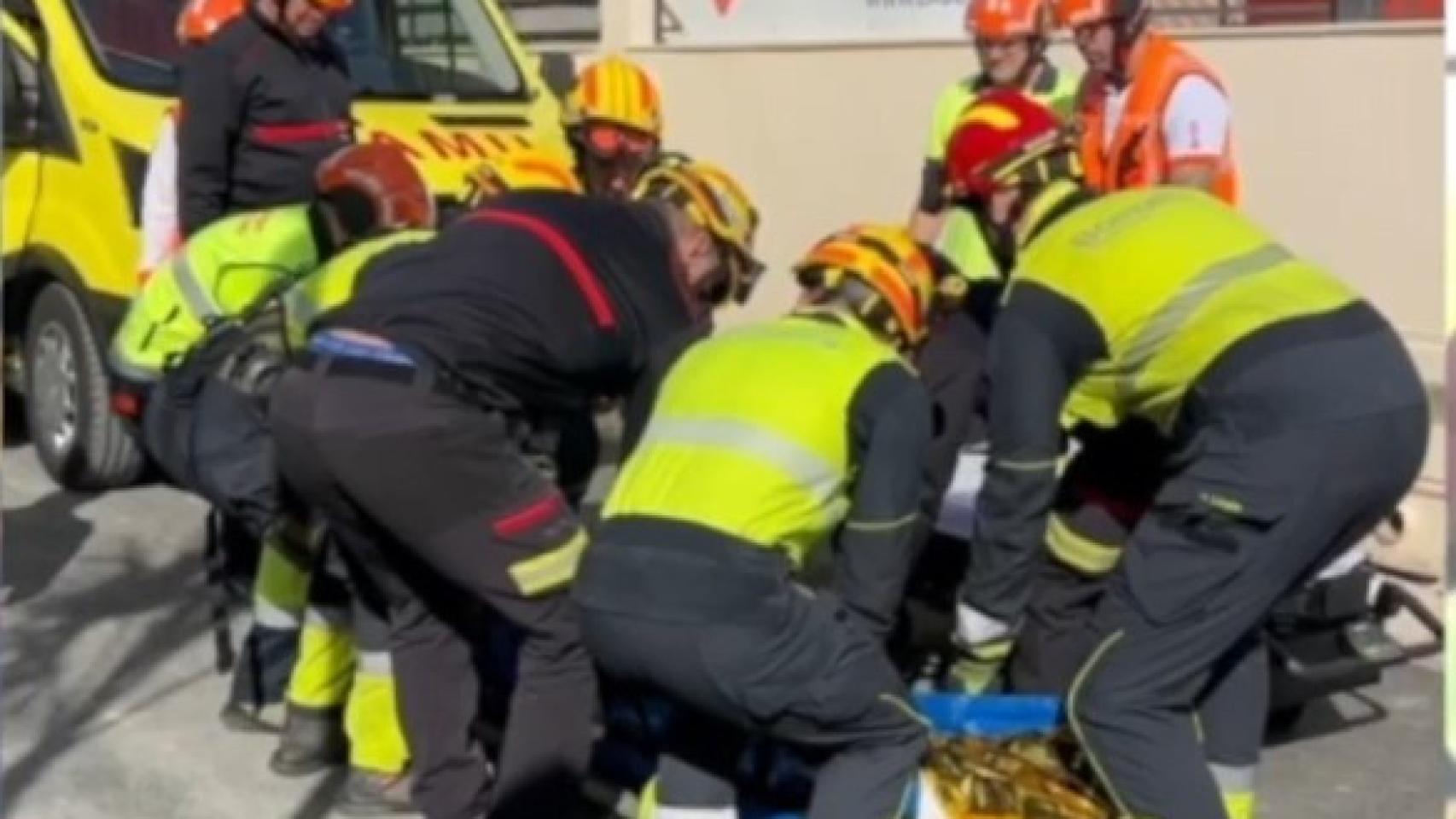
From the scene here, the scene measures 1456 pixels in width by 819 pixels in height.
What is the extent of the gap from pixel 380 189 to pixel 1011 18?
213cm

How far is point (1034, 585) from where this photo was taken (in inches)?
263

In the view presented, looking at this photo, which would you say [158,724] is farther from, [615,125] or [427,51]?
Answer: [427,51]

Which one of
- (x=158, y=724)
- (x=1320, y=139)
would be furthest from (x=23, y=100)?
(x=1320, y=139)

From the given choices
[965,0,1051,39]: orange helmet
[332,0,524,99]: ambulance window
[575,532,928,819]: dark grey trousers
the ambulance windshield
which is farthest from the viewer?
[332,0,524,99]: ambulance window

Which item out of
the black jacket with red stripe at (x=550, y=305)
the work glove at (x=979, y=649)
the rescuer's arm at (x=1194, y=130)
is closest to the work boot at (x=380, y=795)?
the black jacket with red stripe at (x=550, y=305)

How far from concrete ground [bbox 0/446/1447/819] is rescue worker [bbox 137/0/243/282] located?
1007 mm

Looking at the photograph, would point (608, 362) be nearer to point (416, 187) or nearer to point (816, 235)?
point (416, 187)

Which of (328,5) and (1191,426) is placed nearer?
(1191,426)

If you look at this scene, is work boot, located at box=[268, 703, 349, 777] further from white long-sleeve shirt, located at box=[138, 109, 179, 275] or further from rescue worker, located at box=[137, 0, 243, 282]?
white long-sleeve shirt, located at box=[138, 109, 179, 275]

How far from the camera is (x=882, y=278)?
19.4 ft

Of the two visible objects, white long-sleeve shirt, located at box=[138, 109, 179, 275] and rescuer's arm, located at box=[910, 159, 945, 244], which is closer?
rescuer's arm, located at box=[910, 159, 945, 244]

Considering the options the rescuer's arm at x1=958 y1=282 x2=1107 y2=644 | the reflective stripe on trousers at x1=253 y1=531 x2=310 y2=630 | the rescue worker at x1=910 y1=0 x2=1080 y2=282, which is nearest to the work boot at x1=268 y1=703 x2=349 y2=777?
the reflective stripe on trousers at x1=253 y1=531 x2=310 y2=630

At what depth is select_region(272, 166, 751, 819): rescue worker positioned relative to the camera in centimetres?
629

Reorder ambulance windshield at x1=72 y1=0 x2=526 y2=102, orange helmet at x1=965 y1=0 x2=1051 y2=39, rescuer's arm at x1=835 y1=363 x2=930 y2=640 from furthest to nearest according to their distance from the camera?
ambulance windshield at x1=72 y1=0 x2=526 y2=102 → orange helmet at x1=965 y1=0 x2=1051 y2=39 → rescuer's arm at x1=835 y1=363 x2=930 y2=640
